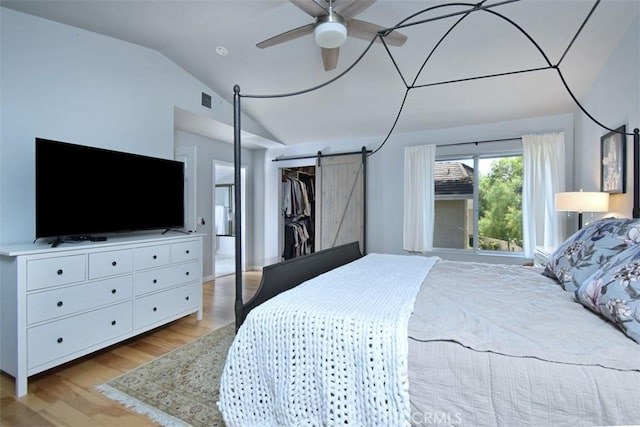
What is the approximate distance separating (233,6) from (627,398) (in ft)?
10.7

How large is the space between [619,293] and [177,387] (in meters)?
2.33

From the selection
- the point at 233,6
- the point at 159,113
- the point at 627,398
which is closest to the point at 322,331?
the point at 627,398

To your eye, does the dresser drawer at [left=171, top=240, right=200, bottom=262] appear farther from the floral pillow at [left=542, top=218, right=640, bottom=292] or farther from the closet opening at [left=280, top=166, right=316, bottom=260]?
the floral pillow at [left=542, top=218, right=640, bottom=292]

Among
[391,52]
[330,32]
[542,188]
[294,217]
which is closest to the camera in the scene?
[330,32]

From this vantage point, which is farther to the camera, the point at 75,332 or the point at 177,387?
the point at 75,332

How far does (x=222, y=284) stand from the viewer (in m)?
4.62

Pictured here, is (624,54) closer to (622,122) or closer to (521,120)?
(622,122)

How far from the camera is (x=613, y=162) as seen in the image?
8.45ft

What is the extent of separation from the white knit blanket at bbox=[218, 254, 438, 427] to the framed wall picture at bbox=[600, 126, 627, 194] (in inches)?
91.7

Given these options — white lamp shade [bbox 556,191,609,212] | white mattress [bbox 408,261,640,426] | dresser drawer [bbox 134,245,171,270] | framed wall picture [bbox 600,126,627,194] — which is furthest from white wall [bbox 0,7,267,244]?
framed wall picture [bbox 600,126,627,194]

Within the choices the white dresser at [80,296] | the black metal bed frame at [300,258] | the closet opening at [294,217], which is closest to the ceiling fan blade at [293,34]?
the black metal bed frame at [300,258]

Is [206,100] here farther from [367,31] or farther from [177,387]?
[177,387]

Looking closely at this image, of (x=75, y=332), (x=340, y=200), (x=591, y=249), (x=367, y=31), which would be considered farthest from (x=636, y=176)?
(x=75, y=332)

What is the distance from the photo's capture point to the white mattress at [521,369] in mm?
861
